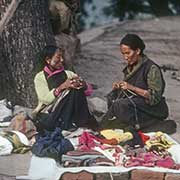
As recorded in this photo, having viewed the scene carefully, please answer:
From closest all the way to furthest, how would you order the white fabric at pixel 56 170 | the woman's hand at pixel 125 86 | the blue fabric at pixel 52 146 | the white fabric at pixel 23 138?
the white fabric at pixel 56 170 → the blue fabric at pixel 52 146 → the white fabric at pixel 23 138 → the woman's hand at pixel 125 86

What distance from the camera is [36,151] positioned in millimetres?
5680

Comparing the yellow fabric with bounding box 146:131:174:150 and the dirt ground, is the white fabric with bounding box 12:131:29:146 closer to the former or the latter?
the yellow fabric with bounding box 146:131:174:150

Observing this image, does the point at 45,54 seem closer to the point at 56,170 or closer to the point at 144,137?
the point at 144,137

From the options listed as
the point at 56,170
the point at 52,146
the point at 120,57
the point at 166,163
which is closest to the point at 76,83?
the point at 52,146

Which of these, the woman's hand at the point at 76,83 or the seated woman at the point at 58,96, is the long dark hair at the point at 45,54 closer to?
the seated woman at the point at 58,96

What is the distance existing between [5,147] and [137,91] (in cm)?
128

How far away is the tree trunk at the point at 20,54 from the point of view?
24.4 feet

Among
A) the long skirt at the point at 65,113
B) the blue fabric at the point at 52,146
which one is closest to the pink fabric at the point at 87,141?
the blue fabric at the point at 52,146

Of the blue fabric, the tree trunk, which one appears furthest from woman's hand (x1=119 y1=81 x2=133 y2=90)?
the tree trunk

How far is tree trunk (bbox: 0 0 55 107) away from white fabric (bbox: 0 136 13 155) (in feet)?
5.08

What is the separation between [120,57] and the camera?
442 inches

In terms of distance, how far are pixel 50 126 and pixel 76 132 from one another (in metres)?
0.25

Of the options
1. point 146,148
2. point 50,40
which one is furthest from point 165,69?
point 146,148

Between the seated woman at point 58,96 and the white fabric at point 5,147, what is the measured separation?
51 cm
